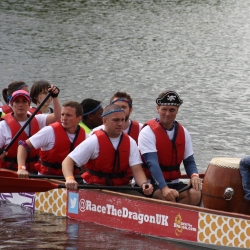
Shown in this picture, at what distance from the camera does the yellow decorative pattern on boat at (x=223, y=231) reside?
26.8 feet

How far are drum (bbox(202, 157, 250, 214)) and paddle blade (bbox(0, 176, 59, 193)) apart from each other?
190 centimetres

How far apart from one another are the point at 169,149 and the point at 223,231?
4.50 ft

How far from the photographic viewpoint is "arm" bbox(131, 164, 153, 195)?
9.02 m

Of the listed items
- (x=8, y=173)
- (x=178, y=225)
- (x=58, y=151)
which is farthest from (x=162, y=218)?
(x=8, y=173)

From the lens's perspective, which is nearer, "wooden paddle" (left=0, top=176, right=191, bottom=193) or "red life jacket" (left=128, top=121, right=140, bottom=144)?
"wooden paddle" (left=0, top=176, right=191, bottom=193)

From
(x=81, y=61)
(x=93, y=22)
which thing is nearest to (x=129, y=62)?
(x=81, y=61)

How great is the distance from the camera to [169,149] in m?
9.33

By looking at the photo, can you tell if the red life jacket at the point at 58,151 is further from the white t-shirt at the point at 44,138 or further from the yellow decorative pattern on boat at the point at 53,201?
the yellow decorative pattern on boat at the point at 53,201

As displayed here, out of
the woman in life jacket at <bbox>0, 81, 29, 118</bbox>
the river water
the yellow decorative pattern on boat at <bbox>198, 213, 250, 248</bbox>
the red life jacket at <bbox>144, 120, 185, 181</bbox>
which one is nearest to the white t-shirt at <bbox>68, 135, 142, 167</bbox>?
the red life jacket at <bbox>144, 120, 185, 181</bbox>

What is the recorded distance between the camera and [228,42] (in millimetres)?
31562

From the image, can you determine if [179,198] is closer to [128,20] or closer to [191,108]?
[191,108]

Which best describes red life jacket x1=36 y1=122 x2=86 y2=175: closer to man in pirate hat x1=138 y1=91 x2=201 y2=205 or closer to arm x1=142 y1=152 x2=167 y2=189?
man in pirate hat x1=138 y1=91 x2=201 y2=205

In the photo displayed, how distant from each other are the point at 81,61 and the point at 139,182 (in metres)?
17.0

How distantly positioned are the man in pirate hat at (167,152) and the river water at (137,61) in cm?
65
